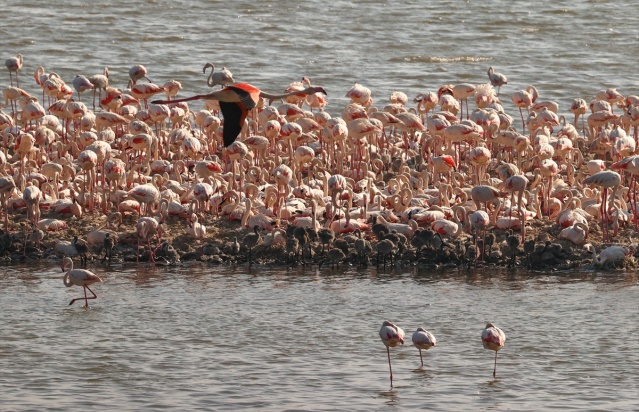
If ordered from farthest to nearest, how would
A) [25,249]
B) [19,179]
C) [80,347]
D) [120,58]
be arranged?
[120,58], [19,179], [25,249], [80,347]

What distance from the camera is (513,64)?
91.0 ft

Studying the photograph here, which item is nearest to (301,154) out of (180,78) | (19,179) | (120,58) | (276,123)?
(276,123)

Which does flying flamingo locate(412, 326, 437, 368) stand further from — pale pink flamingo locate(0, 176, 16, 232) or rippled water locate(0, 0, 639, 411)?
pale pink flamingo locate(0, 176, 16, 232)

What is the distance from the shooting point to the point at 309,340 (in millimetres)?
11516

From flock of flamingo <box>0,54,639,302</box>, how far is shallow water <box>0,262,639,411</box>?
403 mm

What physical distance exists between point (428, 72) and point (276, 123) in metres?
10.3

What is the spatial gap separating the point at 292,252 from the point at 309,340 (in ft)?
7.76

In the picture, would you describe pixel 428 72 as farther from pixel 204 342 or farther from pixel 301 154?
pixel 204 342

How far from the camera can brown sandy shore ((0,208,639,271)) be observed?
1375 cm

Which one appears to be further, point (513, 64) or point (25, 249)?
point (513, 64)

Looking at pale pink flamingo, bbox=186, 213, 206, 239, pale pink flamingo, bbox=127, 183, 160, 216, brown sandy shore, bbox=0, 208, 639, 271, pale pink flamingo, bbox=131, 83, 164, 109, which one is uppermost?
pale pink flamingo, bbox=131, 83, 164, 109

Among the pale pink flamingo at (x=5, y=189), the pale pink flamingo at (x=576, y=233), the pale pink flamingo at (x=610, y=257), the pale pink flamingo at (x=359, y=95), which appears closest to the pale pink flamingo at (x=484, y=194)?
the pale pink flamingo at (x=576, y=233)

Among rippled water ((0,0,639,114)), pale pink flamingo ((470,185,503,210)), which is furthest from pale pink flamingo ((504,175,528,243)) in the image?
rippled water ((0,0,639,114))

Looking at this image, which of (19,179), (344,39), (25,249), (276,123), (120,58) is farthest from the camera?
(344,39)
